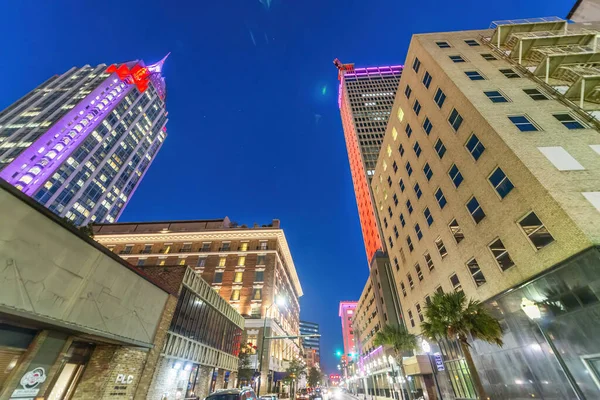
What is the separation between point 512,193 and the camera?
17094 millimetres

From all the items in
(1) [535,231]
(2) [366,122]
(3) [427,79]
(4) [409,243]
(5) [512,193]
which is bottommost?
(1) [535,231]

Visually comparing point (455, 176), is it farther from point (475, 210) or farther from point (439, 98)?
point (439, 98)

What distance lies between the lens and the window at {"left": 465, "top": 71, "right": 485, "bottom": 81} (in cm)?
2462

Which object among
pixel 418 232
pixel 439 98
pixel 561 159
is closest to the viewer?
pixel 561 159

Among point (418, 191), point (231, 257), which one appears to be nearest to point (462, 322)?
point (418, 191)

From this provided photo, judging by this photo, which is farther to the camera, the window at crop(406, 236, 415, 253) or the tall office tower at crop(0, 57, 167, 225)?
the tall office tower at crop(0, 57, 167, 225)

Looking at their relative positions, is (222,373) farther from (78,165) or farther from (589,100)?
(78,165)

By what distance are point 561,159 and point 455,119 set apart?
9.20 meters

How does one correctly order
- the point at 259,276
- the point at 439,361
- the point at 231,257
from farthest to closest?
the point at 231,257 → the point at 259,276 → the point at 439,361

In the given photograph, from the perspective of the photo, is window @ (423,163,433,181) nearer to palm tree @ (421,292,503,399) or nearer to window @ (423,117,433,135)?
window @ (423,117,433,135)

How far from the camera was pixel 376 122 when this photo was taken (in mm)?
91500

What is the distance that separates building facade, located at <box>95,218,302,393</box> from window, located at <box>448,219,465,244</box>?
33.9m

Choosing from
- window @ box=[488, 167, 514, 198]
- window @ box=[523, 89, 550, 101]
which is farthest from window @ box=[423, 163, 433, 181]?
window @ box=[523, 89, 550, 101]

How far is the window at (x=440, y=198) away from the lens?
2527cm
